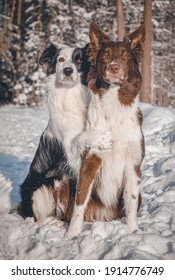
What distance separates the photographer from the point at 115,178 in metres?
4.15

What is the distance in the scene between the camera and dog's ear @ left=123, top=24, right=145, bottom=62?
13.6ft

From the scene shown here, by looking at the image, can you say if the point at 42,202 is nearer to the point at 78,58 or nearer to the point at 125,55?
the point at 78,58

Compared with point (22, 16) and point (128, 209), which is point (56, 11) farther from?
point (128, 209)

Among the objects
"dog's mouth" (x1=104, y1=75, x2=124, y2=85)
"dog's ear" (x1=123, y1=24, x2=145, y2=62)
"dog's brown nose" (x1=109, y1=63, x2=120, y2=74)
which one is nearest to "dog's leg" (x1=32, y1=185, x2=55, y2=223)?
"dog's mouth" (x1=104, y1=75, x2=124, y2=85)

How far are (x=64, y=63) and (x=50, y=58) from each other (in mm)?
304

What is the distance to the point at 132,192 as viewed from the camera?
4125 millimetres

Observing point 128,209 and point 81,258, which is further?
point 128,209

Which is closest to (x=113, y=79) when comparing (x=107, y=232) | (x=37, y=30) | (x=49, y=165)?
(x=49, y=165)

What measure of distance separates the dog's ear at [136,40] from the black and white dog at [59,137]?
0.75 metres

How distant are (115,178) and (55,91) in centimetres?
144

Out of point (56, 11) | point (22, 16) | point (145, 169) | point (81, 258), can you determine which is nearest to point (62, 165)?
point (81, 258)

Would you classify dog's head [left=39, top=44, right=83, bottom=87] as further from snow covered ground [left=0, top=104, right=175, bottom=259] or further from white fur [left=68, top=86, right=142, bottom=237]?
snow covered ground [left=0, top=104, right=175, bottom=259]

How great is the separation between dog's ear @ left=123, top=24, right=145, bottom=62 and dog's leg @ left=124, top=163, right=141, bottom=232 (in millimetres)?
1308

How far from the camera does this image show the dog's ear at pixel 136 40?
4148mm
